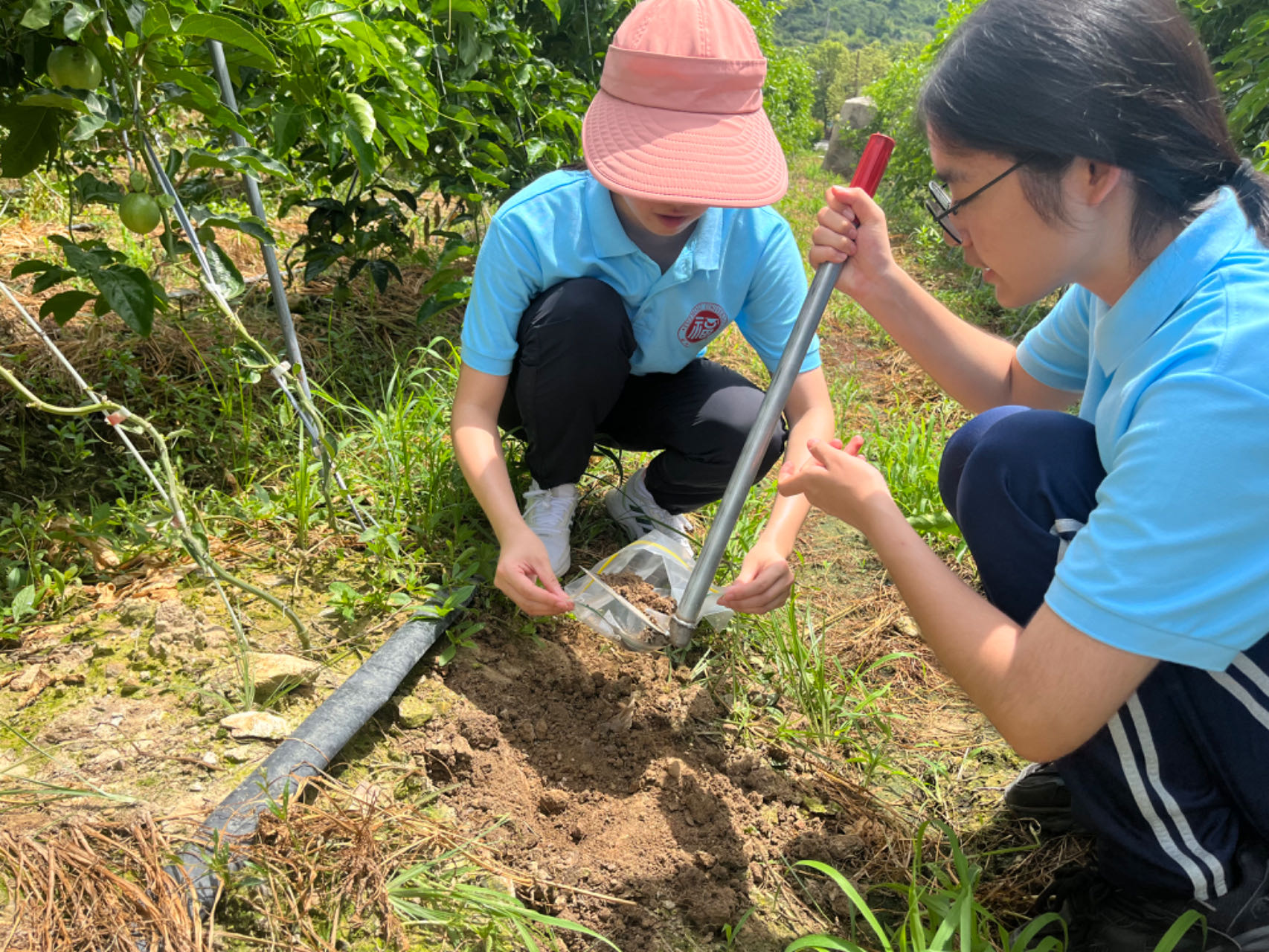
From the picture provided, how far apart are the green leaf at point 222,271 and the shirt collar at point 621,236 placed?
23.3 inches

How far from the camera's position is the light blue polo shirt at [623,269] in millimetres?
1499

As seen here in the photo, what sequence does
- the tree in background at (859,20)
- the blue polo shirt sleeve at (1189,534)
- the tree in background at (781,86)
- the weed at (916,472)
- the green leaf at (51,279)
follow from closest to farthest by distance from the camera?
the blue polo shirt sleeve at (1189,534)
the green leaf at (51,279)
the weed at (916,472)
the tree in background at (781,86)
the tree in background at (859,20)

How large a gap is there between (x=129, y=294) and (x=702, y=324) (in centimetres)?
91

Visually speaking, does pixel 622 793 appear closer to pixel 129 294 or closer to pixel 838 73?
pixel 129 294

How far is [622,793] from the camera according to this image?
1.37 meters

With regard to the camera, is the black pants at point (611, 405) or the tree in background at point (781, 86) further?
the tree in background at point (781, 86)

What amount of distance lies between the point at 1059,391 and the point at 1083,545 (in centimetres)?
59

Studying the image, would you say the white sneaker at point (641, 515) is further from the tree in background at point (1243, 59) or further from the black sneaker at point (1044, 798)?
the tree in background at point (1243, 59)

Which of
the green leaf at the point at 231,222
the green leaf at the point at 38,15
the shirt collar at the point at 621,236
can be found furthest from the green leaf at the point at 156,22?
the shirt collar at the point at 621,236

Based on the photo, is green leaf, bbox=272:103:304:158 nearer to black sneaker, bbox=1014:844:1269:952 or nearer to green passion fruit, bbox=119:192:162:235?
green passion fruit, bbox=119:192:162:235

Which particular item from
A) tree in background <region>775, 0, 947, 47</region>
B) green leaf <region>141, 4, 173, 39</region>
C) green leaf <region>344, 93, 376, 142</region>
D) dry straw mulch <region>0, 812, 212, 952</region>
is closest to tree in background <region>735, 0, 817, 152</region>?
green leaf <region>344, 93, 376, 142</region>

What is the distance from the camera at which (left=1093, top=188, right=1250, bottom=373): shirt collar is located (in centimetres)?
94

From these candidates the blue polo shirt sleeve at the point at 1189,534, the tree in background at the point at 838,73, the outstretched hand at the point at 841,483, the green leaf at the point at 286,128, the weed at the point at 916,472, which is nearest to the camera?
the blue polo shirt sleeve at the point at 1189,534

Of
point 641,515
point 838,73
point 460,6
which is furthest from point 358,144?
point 838,73
